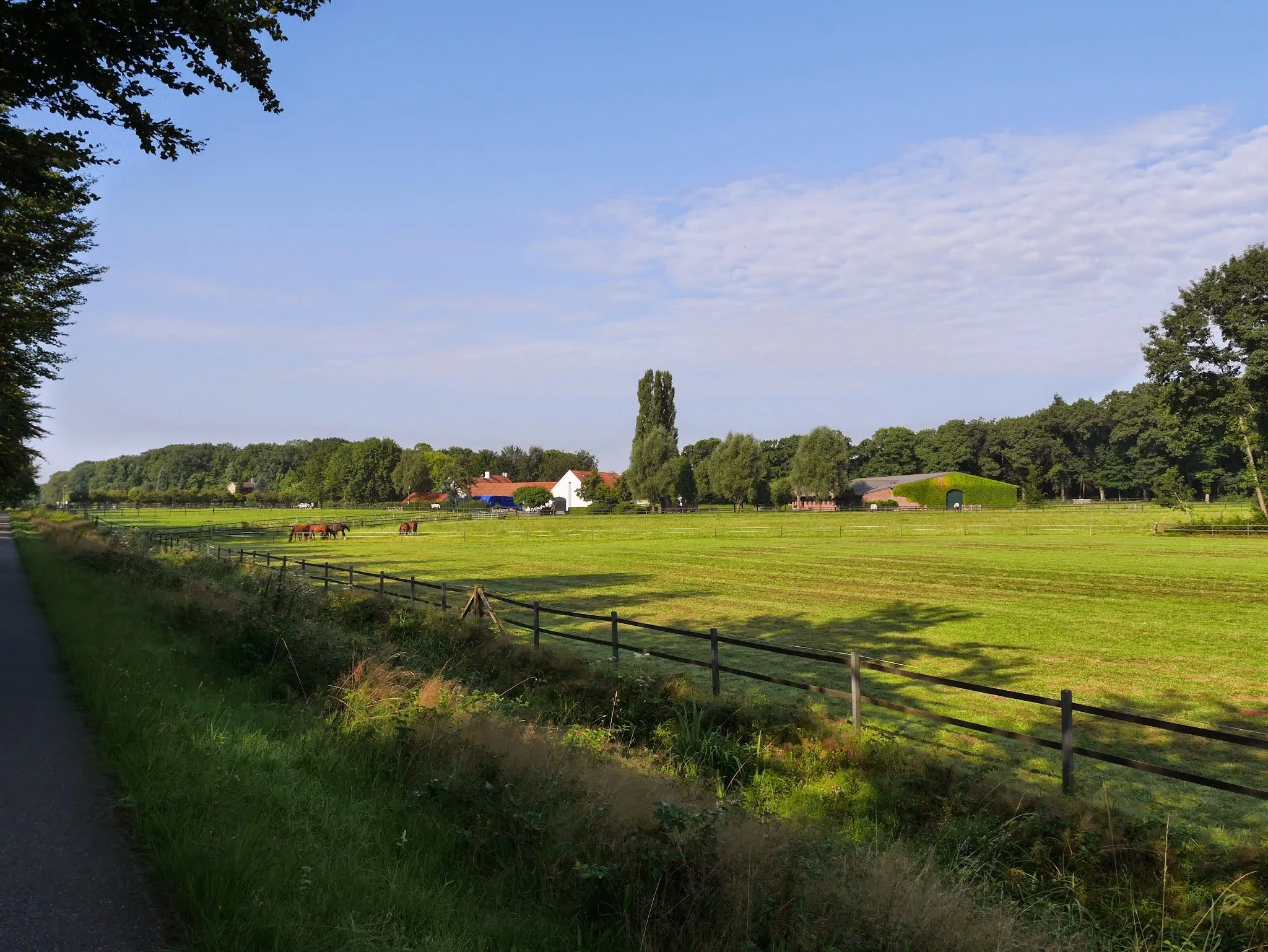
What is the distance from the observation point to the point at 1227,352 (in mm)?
59219

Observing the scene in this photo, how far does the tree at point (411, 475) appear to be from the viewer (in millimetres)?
155875

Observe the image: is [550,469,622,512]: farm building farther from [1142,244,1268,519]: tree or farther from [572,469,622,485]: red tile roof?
[1142,244,1268,519]: tree

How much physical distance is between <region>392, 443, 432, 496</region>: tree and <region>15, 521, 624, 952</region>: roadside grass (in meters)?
150

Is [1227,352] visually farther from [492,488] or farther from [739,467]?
[492,488]

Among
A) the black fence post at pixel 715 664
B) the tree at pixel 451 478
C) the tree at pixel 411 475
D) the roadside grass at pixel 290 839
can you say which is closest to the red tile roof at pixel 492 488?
the tree at pixel 451 478

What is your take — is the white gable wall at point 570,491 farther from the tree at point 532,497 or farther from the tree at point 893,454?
the tree at point 893,454

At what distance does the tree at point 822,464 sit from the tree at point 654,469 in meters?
18.7

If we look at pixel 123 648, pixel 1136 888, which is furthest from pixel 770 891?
pixel 123 648

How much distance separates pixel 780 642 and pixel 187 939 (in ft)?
45.8

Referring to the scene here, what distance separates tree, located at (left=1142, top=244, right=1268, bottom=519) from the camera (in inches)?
2259

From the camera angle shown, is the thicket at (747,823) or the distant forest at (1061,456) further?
the distant forest at (1061,456)

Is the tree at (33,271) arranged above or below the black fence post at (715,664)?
above

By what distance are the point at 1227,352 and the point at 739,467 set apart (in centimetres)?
6490

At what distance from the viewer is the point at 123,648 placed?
39.6ft
